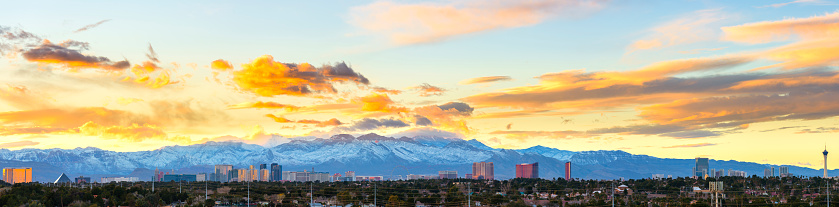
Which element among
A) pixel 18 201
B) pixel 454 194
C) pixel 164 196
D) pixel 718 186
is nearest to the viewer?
pixel 718 186

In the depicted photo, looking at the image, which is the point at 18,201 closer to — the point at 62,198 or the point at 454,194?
the point at 62,198

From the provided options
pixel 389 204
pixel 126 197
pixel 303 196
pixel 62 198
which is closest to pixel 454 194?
pixel 389 204

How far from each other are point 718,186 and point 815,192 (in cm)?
8095

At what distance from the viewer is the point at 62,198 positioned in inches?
5531

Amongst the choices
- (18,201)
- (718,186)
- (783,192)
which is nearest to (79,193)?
(18,201)

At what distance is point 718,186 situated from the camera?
117625 mm

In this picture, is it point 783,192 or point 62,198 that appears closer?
point 62,198

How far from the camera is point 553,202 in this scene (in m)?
169

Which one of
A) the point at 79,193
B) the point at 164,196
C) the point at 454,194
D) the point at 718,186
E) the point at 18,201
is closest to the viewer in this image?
the point at 718,186

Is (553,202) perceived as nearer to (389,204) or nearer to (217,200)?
(389,204)

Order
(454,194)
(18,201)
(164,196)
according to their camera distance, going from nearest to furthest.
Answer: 1. (18,201)
2. (164,196)
3. (454,194)

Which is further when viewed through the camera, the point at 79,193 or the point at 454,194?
the point at 454,194

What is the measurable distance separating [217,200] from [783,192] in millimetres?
126887

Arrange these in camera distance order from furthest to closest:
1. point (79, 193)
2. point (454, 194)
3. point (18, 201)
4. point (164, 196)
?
point (454, 194) → point (164, 196) → point (79, 193) → point (18, 201)
